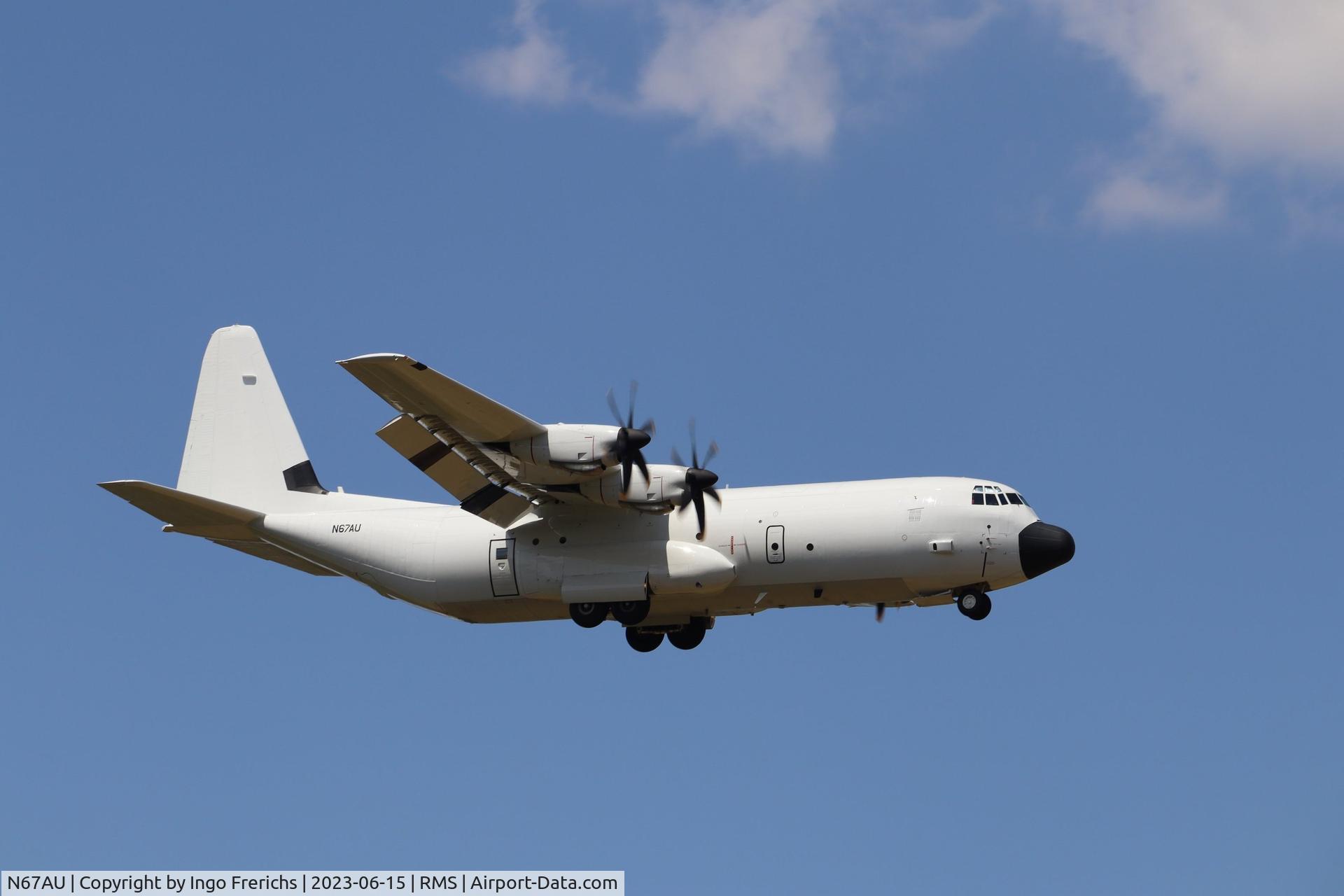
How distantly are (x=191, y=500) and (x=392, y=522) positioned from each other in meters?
3.70

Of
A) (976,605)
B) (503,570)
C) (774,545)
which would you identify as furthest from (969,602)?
(503,570)

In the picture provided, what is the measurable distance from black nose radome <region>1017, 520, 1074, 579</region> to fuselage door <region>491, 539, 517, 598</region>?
357 inches

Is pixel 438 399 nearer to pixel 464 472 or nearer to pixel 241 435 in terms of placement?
pixel 464 472

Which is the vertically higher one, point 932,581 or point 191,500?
point 191,500

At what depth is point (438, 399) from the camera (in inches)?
→ 1053

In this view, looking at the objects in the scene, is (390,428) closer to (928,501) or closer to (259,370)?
(259,370)

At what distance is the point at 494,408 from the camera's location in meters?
26.6

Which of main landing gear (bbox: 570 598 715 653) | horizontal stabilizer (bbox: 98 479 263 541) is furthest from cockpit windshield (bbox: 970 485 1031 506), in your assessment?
horizontal stabilizer (bbox: 98 479 263 541)

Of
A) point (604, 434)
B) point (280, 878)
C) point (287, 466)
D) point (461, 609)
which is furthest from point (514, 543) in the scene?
point (280, 878)

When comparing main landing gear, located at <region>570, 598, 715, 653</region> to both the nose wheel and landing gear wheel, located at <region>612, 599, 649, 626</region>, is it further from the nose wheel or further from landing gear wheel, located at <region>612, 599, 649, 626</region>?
the nose wheel

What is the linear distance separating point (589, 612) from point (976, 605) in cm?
691


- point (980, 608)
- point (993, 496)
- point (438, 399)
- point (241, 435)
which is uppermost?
point (241, 435)

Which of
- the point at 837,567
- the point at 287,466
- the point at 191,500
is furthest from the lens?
the point at 287,466

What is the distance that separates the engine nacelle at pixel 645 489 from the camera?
28594 mm
